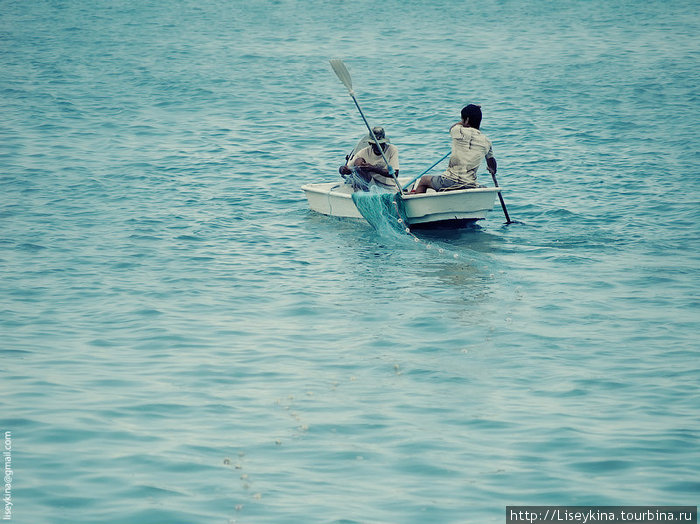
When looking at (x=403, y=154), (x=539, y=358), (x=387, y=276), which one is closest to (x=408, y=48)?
(x=403, y=154)

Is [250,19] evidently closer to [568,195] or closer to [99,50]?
[99,50]

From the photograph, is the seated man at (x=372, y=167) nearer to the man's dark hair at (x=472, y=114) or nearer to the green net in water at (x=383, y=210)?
the green net in water at (x=383, y=210)

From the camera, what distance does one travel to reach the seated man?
16.3 m

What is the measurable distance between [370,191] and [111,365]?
6625 millimetres

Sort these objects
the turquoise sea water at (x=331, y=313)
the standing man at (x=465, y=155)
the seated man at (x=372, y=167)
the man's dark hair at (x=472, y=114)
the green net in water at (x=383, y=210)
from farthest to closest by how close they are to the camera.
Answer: the seated man at (x=372, y=167), the green net in water at (x=383, y=210), the standing man at (x=465, y=155), the man's dark hair at (x=472, y=114), the turquoise sea water at (x=331, y=313)

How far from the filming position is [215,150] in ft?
77.7

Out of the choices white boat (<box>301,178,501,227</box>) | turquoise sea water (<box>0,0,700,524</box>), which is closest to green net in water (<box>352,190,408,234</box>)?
white boat (<box>301,178,501,227</box>)

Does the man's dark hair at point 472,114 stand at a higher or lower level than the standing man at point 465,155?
higher

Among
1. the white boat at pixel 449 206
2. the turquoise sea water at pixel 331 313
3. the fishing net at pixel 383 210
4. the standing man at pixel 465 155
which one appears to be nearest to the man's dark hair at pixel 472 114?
the standing man at pixel 465 155

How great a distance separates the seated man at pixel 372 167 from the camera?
1627 cm

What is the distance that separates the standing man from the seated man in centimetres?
72

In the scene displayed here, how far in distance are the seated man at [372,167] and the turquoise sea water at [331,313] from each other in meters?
0.87

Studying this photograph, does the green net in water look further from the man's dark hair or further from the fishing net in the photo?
the man's dark hair

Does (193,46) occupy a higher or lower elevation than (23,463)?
higher
